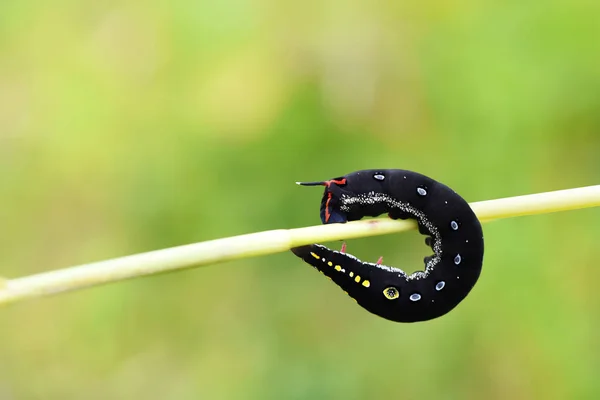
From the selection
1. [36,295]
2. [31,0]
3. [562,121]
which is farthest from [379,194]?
[31,0]

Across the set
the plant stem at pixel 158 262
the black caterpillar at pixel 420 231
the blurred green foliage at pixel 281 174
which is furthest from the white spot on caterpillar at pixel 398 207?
the blurred green foliage at pixel 281 174

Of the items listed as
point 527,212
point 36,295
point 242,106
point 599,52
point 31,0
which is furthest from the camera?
point 31,0

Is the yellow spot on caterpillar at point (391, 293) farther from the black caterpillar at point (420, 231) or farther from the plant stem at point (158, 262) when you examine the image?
the plant stem at point (158, 262)

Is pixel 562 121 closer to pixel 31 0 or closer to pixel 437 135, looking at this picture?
pixel 437 135

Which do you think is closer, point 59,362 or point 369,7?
point 59,362

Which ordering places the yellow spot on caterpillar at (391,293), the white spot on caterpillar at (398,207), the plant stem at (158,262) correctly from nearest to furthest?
the plant stem at (158,262) < the white spot on caterpillar at (398,207) < the yellow spot on caterpillar at (391,293)

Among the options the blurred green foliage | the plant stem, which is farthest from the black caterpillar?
the blurred green foliage

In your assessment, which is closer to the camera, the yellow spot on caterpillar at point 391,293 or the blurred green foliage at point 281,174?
the yellow spot on caterpillar at point 391,293
